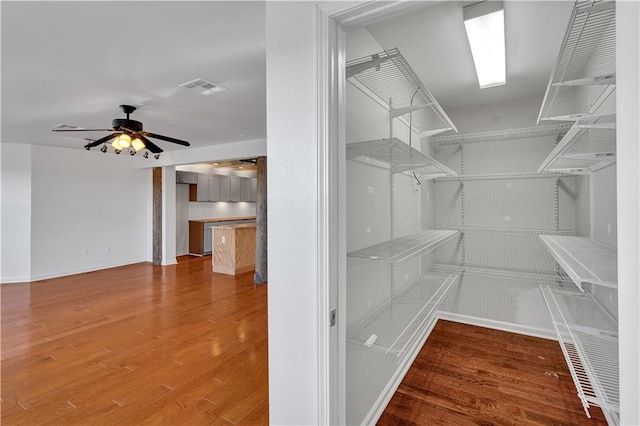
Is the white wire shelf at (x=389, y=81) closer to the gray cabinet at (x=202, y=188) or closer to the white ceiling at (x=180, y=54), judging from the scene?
the white ceiling at (x=180, y=54)

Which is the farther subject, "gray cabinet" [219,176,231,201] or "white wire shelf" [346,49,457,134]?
"gray cabinet" [219,176,231,201]

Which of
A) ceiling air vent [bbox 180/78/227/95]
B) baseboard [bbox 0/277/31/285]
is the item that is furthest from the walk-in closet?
baseboard [bbox 0/277/31/285]

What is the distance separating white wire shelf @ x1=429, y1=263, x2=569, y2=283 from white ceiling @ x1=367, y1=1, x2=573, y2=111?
1.83m

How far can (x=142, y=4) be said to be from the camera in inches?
68.7

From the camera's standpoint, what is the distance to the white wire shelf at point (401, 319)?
155cm

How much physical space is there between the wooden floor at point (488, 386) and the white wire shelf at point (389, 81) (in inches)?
75.9

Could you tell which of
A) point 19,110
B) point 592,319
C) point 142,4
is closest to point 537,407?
point 592,319

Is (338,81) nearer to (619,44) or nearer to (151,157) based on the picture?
(619,44)

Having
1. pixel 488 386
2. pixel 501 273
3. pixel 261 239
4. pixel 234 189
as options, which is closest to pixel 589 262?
pixel 488 386

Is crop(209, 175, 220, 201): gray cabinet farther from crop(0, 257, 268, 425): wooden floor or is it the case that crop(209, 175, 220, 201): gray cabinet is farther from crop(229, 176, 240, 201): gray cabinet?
crop(0, 257, 268, 425): wooden floor

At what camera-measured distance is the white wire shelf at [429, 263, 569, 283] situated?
9.76ft

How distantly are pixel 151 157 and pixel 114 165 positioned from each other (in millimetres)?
700

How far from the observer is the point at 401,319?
2018 mm

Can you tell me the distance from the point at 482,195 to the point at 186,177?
255 inches
